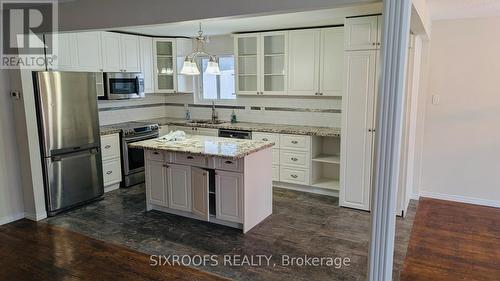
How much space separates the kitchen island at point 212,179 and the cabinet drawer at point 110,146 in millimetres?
996

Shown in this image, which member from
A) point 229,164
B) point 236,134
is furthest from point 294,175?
point 229,164

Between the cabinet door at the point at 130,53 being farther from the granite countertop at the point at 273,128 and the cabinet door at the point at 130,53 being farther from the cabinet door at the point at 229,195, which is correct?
the cabinet door at the point at 229,195

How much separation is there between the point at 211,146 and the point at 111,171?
6.41 feet

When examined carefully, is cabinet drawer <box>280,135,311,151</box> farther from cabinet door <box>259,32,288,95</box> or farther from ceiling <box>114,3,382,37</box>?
ceiling <box>114,3,382,37</box>

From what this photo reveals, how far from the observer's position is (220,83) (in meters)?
6.37

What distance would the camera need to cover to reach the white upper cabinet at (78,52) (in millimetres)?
4633

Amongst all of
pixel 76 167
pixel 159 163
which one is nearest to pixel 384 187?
pixel 159 163

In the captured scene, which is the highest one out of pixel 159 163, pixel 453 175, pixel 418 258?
pixel 159 163

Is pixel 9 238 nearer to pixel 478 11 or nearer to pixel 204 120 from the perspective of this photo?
pixel 204 120

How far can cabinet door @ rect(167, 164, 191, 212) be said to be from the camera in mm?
4023

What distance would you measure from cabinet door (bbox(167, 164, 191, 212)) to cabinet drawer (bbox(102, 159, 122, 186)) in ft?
4.56

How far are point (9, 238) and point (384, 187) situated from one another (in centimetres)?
376

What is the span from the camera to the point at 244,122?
20.0 feet

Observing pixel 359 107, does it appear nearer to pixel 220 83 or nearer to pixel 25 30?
pixel 220 83
